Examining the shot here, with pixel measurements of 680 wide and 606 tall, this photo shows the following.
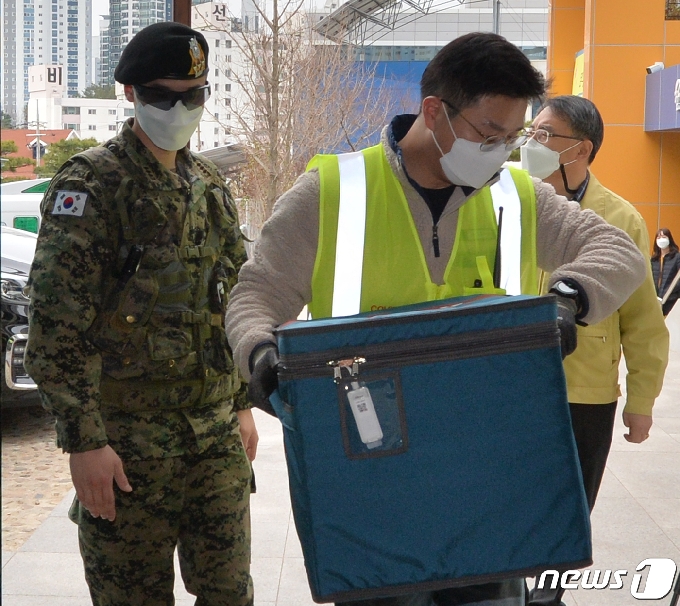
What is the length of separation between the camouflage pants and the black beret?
1024mm

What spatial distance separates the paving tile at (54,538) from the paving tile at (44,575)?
0.24 feet

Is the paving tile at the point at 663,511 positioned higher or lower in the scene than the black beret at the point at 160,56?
lower

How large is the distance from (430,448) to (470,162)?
64 cm

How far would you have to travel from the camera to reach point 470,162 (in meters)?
1.91

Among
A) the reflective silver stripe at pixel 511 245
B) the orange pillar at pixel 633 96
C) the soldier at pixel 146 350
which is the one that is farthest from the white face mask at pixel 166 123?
the orange pillar at pixel 633 96

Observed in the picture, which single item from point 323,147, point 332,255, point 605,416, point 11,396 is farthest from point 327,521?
point 323,147

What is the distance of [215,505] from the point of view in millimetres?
2496

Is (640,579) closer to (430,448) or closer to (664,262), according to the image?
(430,448)

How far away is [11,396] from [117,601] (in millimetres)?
4221

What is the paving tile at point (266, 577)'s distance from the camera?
157 inches

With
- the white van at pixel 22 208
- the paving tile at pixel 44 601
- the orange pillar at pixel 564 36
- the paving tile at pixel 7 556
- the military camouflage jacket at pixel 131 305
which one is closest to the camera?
the military camouflage jacket at pixel 131 305

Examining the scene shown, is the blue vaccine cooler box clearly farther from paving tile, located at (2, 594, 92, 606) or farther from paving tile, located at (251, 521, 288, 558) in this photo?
paving tile, located at (251, 521, 288, 558)

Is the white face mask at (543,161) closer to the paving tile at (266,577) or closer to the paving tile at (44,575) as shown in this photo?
the paving tile at (266,577)

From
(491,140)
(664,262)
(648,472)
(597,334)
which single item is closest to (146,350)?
(491,140)
